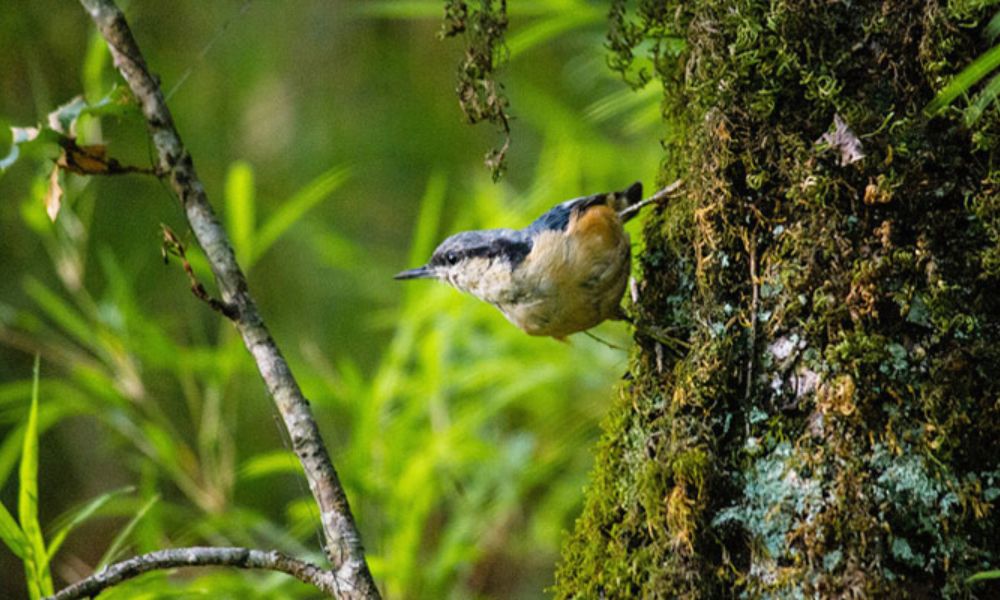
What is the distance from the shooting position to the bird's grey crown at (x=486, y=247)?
8.02 ft

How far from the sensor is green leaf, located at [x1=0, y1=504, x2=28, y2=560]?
1.95 m

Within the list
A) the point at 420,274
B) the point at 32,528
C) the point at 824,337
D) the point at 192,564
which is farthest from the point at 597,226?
the point at 32,528

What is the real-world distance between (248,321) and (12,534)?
57 centimetres

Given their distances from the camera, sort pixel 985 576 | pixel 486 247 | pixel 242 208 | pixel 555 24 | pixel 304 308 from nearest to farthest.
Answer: pixel 985 576, pixel 486 247, pixel 555 24, pixel 242 208, pixel 304 308

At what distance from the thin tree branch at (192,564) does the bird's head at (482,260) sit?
832 millimetres

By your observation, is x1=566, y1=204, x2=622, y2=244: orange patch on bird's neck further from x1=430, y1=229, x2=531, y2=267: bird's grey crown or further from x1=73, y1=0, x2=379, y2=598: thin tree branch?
x1=73, y1=0, x2=379, y2=598: thin tree branch

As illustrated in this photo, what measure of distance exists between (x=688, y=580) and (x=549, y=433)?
2.73 metres

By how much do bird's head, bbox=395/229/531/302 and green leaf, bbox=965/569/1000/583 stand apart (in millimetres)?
1179

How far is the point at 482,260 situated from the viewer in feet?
8.29

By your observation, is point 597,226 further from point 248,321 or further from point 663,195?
point 248,321

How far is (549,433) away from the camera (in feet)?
14.5

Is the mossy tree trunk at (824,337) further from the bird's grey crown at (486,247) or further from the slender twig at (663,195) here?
the bird's grey crown at (486,247)

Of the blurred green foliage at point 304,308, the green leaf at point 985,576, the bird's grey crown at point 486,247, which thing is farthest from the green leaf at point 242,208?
the green leaf at point 985,576

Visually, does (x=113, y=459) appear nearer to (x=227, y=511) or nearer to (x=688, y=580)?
(x=227, y=511)
